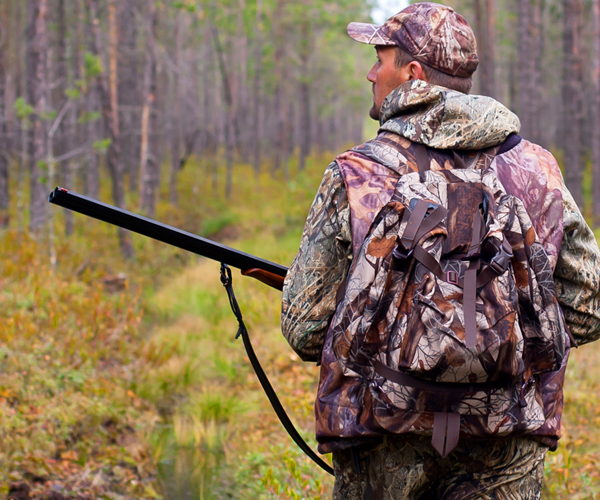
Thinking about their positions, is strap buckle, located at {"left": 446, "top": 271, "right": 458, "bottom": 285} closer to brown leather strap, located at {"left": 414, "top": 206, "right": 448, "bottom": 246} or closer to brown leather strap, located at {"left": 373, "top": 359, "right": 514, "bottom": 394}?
brown leather strap, located at {"left": 414, "top": 206, "right": 448, "bottom": 246}

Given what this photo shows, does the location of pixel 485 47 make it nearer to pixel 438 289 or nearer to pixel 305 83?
pixel 305 83

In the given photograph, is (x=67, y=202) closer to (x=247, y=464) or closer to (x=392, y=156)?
(x=392, y=156)

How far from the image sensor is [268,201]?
62.6ft

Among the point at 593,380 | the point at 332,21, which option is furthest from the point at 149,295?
the point at 332,21

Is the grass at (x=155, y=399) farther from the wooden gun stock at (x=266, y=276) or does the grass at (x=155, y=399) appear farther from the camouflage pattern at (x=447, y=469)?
the camouflage pattern at (x=447, y=469)

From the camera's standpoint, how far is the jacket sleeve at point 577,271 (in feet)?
6.45

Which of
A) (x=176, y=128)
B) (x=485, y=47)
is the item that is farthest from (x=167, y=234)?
(x=176, y=128)

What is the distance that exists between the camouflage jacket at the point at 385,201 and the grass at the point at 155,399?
2479 millimetres

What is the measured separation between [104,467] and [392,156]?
13.7 ft

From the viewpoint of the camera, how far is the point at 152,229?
246 centimetres

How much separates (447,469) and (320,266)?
0.74m

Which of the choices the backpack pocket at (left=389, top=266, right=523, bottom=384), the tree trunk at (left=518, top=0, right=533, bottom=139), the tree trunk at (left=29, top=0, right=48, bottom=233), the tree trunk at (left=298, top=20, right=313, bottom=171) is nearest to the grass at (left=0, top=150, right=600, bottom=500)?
the tree trunk at (left=29, top=0, right=48, bottom=233)

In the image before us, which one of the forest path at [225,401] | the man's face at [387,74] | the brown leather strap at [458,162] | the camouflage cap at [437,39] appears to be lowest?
the forest path at [225,401]

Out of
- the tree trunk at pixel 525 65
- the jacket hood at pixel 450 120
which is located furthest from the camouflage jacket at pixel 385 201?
the tree trunk at pixel 525 65
